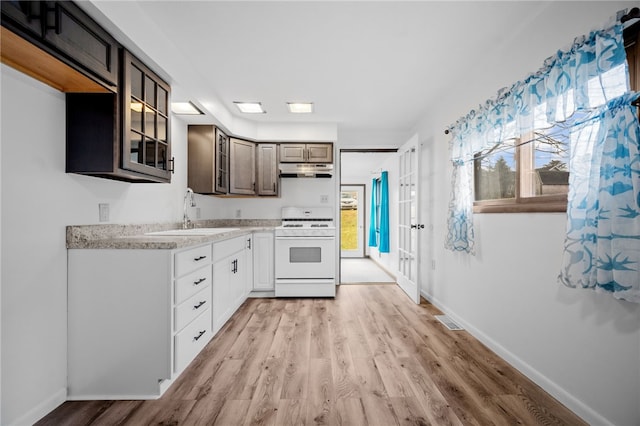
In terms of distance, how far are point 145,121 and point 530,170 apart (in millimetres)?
2598

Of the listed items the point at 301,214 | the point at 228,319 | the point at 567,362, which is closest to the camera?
the point at 567,362

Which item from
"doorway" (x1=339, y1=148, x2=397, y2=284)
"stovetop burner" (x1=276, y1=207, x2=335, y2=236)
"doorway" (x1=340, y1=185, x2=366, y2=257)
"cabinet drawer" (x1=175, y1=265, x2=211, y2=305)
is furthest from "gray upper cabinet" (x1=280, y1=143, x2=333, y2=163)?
"doorway" (x1=340, y1=185, x2=366, y2=257)

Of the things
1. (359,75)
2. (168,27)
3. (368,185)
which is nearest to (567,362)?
(359,75)

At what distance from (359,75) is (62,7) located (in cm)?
205

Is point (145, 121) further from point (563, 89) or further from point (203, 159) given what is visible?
point (563, 89)

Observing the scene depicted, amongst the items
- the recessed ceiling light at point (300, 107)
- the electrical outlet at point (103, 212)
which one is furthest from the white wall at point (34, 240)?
the recessed ceiling light at point (300, 107)

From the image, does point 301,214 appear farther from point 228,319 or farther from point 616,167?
point 616,167

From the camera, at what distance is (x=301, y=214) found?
445cm

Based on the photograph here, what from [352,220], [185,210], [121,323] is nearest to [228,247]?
[185,210]

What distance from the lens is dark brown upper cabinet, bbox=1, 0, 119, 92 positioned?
1.15 metres

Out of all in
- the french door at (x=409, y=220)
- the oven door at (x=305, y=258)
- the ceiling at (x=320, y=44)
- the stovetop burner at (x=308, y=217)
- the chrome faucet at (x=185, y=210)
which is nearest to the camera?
the ceiling at (x=320, y=44)

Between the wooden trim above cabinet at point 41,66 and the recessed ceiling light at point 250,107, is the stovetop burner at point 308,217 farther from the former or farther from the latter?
the wooden trim above cabinet at point 41,66

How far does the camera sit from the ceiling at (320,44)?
182 centimetres

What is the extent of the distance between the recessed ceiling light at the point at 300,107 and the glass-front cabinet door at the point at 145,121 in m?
1.43
